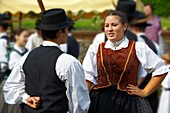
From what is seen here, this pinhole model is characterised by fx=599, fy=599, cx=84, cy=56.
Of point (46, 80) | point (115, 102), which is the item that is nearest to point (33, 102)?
point (46, 80)

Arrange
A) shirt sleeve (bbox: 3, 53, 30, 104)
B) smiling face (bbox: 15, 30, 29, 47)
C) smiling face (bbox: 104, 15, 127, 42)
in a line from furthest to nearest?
smiling face (bbox: 15, 30, 29, 47) → smiling face (bbox: 104, 15, 127, 42) → shirt sleeve (bbox: 3, 53, 30, 104)

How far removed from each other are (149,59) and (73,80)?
3.02 feet

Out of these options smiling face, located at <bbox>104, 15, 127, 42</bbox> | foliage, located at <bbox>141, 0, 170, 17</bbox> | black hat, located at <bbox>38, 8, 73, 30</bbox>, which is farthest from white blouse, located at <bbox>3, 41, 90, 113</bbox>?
foliage, located at <bbox>141, 0, 170, 17</bbox>

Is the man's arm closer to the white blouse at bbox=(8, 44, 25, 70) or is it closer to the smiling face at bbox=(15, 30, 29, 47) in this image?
the white blouse at bbox=(8, 44, 25, 70)

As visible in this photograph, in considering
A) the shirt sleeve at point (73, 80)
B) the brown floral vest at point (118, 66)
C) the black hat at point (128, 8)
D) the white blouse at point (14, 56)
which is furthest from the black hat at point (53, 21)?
the white blouse at point (14, 56)

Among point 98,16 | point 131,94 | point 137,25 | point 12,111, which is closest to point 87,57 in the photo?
point 131,94

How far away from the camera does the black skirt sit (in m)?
4.99

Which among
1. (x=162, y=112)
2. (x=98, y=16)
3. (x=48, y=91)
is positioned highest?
(x=48, y=91)

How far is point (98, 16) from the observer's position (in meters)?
10.6

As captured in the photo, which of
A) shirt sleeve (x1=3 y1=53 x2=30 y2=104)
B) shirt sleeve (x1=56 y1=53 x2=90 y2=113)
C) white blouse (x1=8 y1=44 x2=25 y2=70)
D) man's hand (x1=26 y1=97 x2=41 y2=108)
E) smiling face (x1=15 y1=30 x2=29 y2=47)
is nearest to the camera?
shirt sleeve (x1=56 y1=53 x2=90 y2=113)

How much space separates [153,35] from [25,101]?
6689 mm

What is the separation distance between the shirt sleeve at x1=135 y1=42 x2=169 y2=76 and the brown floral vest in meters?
0.04

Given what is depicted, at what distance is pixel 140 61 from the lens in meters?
5.00

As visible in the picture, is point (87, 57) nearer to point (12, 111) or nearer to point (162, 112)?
point (12, 111)
